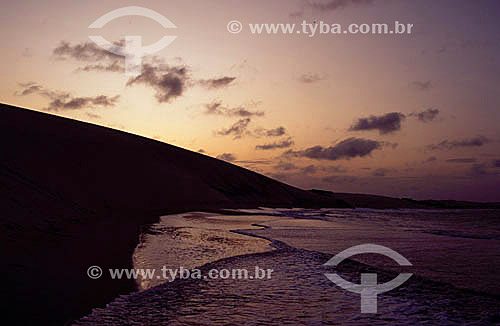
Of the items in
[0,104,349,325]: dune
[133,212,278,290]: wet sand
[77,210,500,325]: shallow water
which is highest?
[0,104,349,325]: dune

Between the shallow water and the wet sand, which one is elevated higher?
the wet sand

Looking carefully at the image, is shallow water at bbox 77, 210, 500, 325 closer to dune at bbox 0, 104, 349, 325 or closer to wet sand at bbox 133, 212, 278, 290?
wet sand at bbox 133, 212, 278, 290

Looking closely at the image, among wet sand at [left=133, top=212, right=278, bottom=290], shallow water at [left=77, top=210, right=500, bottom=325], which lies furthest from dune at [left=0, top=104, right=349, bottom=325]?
shallow water at [left=77, top=210, right=500, bottom=325]

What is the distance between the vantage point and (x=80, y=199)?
78.7 ft

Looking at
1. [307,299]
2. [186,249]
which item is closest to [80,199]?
[186,249]

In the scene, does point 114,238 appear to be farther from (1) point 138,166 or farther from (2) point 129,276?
(1) point 138,166

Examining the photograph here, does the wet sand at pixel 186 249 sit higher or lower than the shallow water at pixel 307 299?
higher

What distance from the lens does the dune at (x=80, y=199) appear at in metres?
6.84

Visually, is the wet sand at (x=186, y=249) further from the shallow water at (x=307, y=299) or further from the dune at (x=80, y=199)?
the dune at (x=80, y=199)

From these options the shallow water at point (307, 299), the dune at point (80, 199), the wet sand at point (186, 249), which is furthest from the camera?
the wet sand at point (186, 249)

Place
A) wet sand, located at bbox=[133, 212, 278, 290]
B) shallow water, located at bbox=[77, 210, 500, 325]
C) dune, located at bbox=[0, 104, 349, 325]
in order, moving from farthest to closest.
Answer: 1. wet sand, located at bbox=[133, 212, 278, 290]
2. dune, located at bbox=[0, 104, 349, 325]
3. shallow water, located at bbox=[77, 210, 500, 325]

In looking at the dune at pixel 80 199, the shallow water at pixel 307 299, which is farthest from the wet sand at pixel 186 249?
the dune at pixel 80 199

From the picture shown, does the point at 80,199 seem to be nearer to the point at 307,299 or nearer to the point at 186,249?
the point at 186,249

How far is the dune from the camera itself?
6836mm
